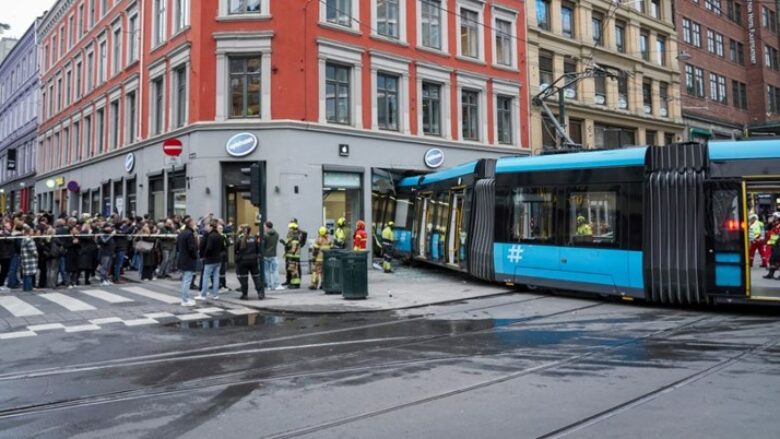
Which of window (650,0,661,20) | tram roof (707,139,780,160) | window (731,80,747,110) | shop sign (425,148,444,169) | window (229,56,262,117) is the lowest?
tram roof (707,139,780,160)

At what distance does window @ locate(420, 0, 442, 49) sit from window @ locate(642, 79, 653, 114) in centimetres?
1674

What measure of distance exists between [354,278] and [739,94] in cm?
4213

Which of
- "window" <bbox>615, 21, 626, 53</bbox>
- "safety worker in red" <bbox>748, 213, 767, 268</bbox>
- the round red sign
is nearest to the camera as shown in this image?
"safety worker in red" <bbox>748, 213, 767, 268</bbox>

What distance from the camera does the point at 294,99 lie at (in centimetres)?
2061

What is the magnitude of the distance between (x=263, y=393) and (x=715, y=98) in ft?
146

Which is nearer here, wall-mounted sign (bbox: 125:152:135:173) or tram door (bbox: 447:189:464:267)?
tram door (bbox: 447:189:464:267)

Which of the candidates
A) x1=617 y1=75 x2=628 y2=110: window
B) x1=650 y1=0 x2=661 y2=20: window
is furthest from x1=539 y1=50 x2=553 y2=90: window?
x1=650 y1=0 x2=661 y2=20: window

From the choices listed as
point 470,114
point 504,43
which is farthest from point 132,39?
point 504,43

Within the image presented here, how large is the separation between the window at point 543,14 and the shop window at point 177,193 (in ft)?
63.6

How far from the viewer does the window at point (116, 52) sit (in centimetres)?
2811

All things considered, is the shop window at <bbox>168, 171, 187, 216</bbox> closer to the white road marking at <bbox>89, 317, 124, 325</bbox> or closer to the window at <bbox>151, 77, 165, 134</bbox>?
the window at <bbox>151, 77, 165, 134</bbox>

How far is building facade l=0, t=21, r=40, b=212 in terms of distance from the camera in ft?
143

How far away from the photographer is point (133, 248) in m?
18.4

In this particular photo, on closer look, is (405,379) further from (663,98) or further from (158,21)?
(663,98)
